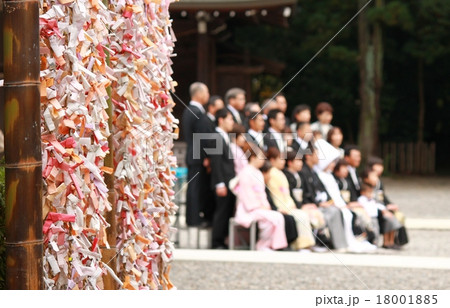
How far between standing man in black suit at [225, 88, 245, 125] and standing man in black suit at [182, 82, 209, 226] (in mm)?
603

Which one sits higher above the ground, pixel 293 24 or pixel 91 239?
pixel 293 24

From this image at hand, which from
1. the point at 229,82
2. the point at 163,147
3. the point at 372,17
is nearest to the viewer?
the point at 163,147

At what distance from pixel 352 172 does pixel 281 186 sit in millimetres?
1082

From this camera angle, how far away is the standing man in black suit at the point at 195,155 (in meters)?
8.13

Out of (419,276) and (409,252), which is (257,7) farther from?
(419,276)

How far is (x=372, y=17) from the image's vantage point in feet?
59.0

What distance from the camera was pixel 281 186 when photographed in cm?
787

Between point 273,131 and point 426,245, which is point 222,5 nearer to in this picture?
point 273,131

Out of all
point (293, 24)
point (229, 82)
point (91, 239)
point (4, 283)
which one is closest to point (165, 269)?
point (91, 239)

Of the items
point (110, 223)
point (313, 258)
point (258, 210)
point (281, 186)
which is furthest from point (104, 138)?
point (281, 186)

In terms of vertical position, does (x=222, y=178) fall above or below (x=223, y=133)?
below

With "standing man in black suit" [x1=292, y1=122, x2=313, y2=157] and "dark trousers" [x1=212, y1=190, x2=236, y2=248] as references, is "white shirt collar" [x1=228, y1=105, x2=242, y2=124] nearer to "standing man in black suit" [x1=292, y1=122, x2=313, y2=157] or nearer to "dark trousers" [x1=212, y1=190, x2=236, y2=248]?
"standing man in black suit" [x1=292, y1=122, x2=313, y2=157]

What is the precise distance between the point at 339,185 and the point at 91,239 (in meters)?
5.73

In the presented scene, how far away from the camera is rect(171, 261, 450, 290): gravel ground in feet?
19.4
